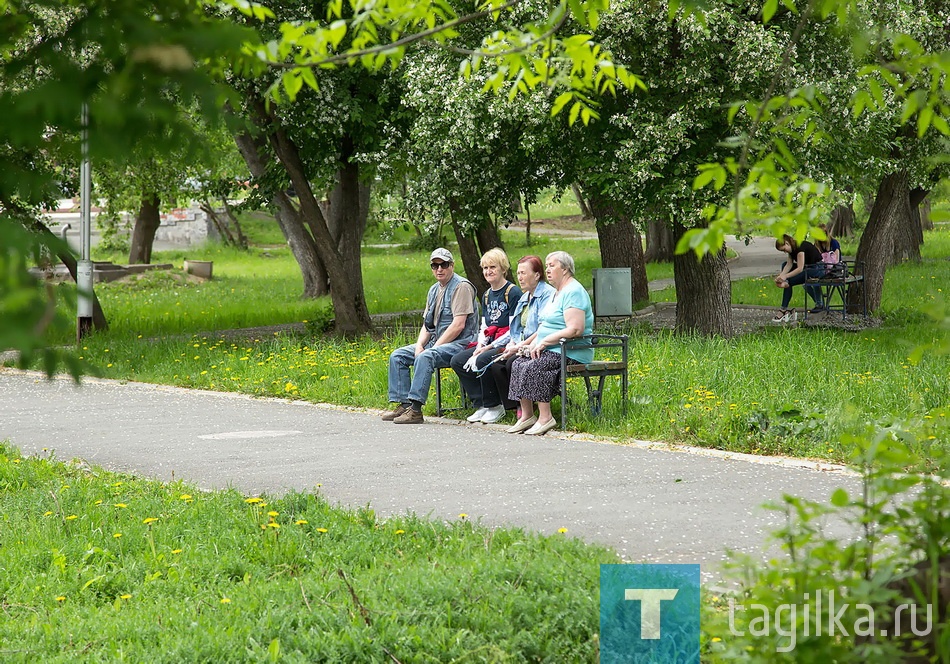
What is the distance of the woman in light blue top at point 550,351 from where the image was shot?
30.7 feet

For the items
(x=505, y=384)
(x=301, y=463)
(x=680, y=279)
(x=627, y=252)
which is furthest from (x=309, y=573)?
(x=627, y=252)

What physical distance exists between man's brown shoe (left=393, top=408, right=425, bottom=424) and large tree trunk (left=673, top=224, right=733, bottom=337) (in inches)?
256

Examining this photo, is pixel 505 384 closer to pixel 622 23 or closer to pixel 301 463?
pixel 301 463

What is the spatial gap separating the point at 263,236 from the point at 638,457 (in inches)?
1891

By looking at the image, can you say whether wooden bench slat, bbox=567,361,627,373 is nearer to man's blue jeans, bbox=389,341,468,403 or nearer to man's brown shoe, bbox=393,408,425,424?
man's blue jeans, bbox=389,341,468,403

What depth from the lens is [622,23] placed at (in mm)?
13055

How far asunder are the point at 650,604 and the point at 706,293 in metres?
11.5

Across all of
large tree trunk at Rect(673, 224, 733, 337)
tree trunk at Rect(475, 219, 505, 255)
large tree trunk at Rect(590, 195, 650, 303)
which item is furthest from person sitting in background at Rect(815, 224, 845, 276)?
tree trunk at Rect(475, 219, 505, 255)

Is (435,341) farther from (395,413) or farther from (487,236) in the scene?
(487,236)

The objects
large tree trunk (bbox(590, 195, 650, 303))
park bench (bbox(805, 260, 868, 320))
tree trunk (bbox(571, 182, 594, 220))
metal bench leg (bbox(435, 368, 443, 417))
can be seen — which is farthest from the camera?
large tree trunk (bbox(590, 195, 650, 303))

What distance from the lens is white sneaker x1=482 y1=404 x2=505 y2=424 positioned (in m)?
9.88
